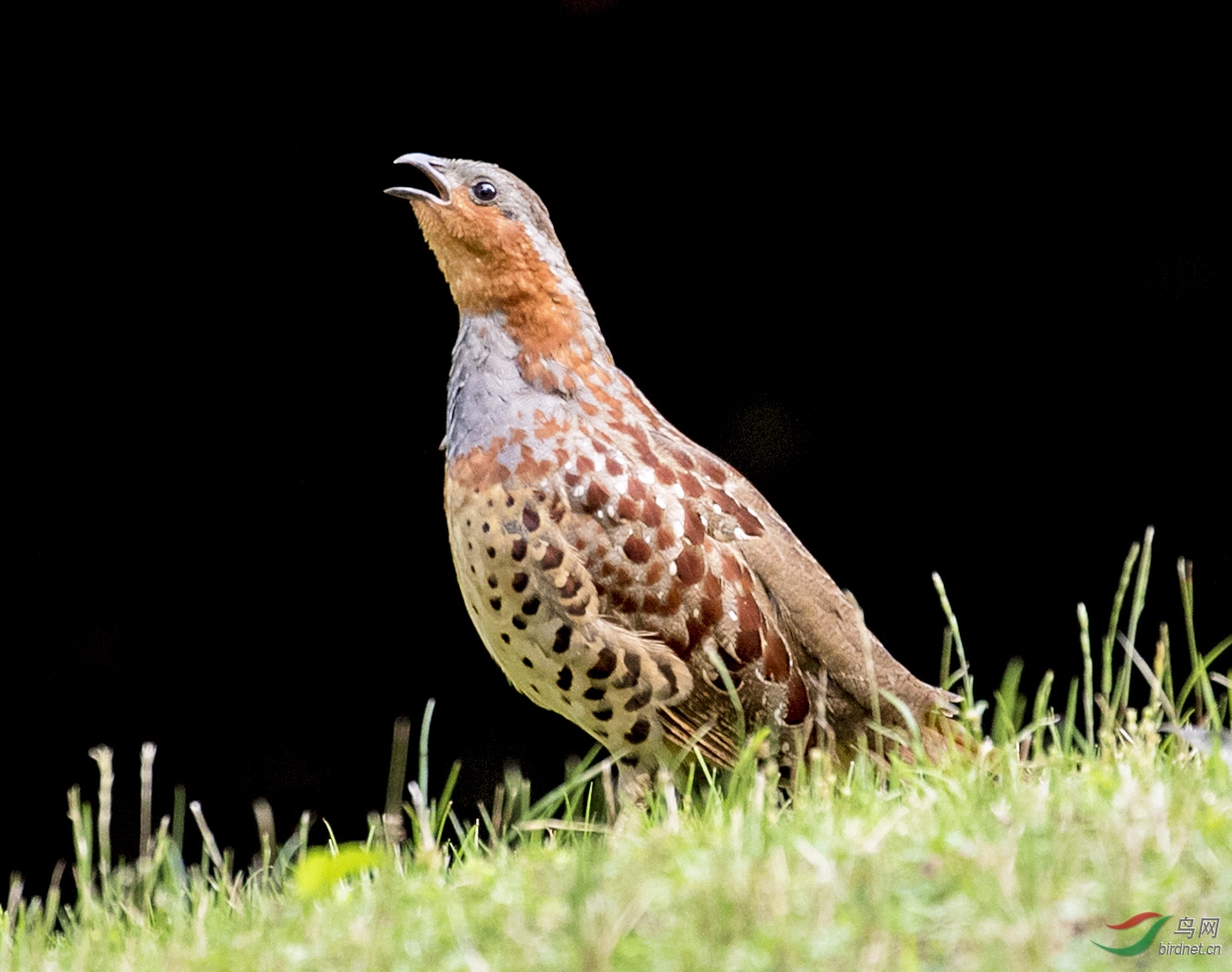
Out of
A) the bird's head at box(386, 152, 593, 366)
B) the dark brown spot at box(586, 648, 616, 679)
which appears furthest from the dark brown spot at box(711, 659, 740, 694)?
the bird's head at box(386, 152, 593, 366)

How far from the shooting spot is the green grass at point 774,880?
86.0 inches

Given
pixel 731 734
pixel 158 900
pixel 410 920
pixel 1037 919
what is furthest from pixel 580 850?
pixel 731 734

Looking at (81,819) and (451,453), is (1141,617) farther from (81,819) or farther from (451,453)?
(81,819)

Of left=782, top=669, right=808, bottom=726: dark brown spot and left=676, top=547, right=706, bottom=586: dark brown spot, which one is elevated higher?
left=676, top=547, right=706, bottom=586: dark brown spot

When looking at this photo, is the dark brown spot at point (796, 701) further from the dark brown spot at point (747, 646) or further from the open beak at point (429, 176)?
the open beak at point (429, 176)

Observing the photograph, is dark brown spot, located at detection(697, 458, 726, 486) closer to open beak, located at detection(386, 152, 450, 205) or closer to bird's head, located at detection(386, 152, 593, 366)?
bird's head, located at detection(386, 152, 593, 366)

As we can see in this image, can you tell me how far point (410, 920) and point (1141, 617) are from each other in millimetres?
4304

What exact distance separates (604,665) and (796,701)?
1.82 ft

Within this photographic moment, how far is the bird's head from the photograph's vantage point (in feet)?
13.6

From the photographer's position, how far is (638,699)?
378 cm

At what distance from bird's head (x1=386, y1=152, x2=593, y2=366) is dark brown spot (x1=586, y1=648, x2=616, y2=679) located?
0.88 m

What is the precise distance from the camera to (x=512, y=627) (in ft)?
12.4

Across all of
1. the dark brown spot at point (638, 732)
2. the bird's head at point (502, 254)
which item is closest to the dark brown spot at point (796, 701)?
the dark brown spot at point (638, 732)

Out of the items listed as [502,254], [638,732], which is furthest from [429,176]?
[638,732]
